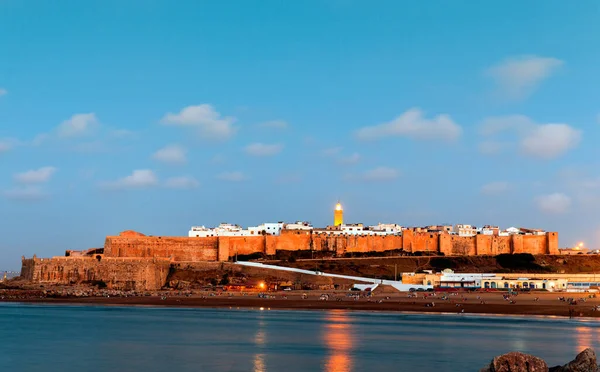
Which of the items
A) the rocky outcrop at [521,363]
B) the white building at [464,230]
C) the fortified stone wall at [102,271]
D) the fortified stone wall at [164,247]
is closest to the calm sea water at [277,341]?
the rocky outcrop at [521,363]

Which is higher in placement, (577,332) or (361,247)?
(361,247)

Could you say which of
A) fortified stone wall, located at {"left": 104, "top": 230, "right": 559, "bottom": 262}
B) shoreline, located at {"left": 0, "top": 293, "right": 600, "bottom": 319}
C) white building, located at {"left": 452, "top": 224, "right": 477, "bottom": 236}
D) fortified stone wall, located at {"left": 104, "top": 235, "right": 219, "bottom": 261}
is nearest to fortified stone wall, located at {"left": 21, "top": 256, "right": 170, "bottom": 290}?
shoreline, located at {"left": 0, "top": 293, "right": 600, "bottom": 319}

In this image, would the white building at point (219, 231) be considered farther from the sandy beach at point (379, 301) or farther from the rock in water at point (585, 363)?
the rock in water at point (585, 363)

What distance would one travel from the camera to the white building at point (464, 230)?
79750mm

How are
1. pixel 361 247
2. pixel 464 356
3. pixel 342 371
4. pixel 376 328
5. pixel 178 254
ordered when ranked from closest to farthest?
pixel 342 371 < pixel 464 356 < pixel 376 328 < pixel 178 254 < pixel 361 247

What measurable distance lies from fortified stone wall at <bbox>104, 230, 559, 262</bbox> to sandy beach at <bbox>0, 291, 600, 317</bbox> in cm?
1248

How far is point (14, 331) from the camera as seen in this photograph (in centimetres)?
2711

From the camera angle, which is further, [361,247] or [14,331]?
[361,247]

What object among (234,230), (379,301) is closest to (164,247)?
(234,230)

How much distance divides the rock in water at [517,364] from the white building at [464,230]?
224 ft

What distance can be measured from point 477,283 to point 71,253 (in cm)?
3459

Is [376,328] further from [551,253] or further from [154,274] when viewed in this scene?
[551,253]

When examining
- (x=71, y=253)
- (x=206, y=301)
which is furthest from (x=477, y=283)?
(x=71, y=253)

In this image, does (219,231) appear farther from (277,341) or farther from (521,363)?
(521,363)
